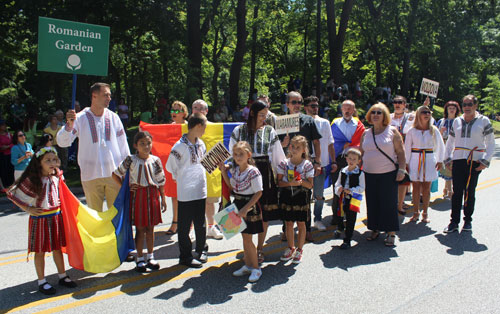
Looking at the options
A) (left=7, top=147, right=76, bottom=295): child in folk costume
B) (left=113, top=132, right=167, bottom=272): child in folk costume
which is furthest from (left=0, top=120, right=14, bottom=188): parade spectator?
(left=7, top=147, right=76, bottom=295): child in folk costume

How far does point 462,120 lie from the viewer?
7.11 m

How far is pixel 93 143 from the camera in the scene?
221 inches

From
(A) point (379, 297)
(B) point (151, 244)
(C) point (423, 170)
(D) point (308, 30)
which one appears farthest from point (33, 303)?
(D) point (308, 30)

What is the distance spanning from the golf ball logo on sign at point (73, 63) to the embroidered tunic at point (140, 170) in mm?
1682

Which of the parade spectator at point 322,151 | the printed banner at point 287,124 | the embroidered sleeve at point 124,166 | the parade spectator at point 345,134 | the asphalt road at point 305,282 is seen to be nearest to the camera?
the asphalt road at point 305,282

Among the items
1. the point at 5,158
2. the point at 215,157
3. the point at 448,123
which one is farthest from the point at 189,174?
the point at 5,158

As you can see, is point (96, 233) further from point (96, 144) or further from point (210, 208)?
point (210, 208)

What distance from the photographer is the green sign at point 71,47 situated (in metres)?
5.86

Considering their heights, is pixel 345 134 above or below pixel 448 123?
below

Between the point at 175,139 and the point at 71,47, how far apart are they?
2.17 meters

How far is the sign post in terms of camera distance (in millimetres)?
5859

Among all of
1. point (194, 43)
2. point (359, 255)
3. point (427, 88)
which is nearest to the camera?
point (359, 255)

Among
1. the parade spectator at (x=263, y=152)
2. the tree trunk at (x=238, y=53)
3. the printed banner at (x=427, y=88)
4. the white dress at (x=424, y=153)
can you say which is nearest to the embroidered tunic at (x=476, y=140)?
the white dress at (x=424, y=153)

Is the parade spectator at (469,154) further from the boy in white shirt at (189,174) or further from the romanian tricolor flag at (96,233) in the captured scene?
the romanian tricolor flag at (96,233)
